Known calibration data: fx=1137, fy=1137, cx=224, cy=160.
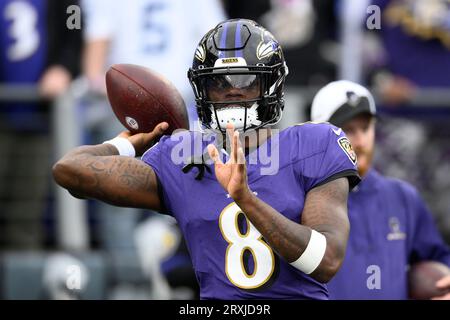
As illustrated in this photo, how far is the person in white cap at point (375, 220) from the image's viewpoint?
17.3ft

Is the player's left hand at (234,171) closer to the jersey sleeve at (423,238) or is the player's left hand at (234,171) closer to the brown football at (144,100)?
the brown football at (144,100)

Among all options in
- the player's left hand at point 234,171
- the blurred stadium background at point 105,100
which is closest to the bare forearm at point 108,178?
the player's left hand at point 234,171

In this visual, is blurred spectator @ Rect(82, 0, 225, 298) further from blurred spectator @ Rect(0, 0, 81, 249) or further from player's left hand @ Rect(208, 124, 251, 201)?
player's left hand @ Rect(208, 124, 251, 201)

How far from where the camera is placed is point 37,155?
314 inches

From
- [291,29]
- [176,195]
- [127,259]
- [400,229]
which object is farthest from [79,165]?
[291,29]

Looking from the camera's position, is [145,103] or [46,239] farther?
[46,239]

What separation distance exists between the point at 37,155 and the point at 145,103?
362cm

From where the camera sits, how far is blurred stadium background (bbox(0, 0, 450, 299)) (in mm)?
7723

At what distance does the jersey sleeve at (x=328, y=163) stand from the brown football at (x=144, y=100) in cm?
63

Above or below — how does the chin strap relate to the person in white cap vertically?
above

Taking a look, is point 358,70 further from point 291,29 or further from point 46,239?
point 46,239

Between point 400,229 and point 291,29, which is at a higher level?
point 291,29

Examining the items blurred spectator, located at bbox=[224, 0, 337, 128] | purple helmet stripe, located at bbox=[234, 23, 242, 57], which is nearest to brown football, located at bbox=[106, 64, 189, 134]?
purple helmet stripe, located at bbox=[234, 23, 242, 57]

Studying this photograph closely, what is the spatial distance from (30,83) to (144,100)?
360 cm
